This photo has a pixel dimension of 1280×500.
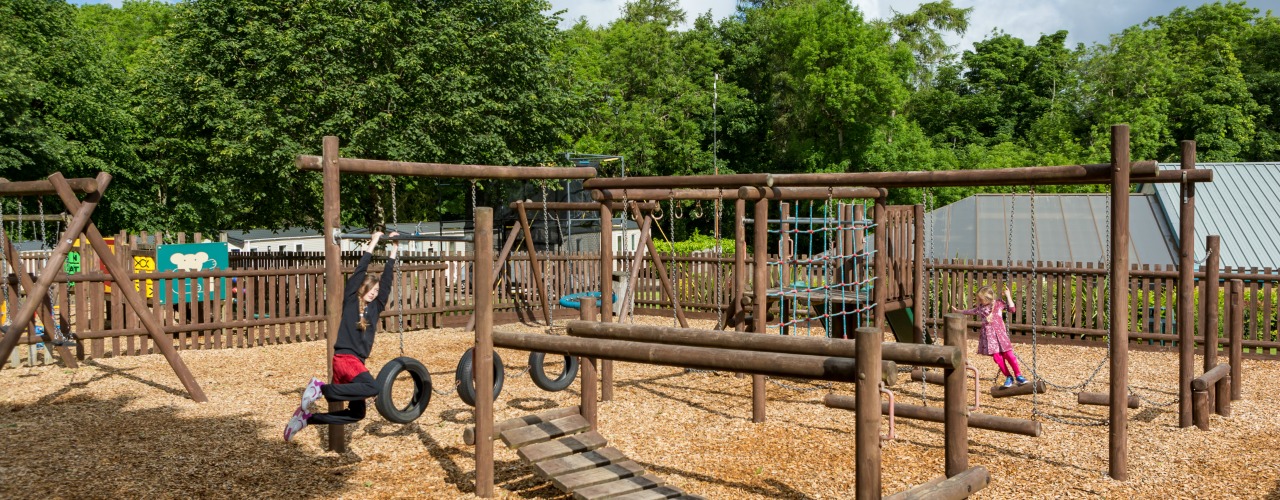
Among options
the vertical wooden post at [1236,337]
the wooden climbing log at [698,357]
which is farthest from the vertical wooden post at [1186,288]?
the wooden climbing log at [698,357]

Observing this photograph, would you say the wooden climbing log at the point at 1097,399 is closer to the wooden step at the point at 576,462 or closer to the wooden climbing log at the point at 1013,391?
the wooden climbing log at the point at 1013,391

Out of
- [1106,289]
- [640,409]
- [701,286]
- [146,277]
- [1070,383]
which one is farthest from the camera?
[701,286]

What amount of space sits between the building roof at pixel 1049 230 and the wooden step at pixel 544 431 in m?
11.7

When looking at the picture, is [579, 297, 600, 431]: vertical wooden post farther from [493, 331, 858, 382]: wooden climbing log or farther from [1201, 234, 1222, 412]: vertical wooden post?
[1201, 234, 1222, 412]: vertical wooden post

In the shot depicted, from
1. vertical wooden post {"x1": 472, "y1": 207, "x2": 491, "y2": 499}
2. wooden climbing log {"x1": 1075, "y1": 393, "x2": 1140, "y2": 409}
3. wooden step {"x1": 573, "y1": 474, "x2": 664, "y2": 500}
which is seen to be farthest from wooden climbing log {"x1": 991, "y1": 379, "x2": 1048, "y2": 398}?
vertical wooden post {"x1": 472, "y1": 207, "x2": 491, "y2": 499}

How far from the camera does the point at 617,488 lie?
5.21m

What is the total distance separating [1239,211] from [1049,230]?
3743 millimetres

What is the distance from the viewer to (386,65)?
20469 millimetres

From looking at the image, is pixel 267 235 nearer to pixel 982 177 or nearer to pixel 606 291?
pixel 606 291

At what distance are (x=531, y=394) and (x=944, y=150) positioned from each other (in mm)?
32259

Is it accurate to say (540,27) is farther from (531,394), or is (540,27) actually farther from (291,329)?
(531,394)

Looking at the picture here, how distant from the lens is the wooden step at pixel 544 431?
5762mm

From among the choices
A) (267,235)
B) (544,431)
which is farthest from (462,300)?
(267,235)

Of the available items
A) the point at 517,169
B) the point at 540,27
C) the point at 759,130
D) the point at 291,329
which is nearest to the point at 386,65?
the point at 540,27
